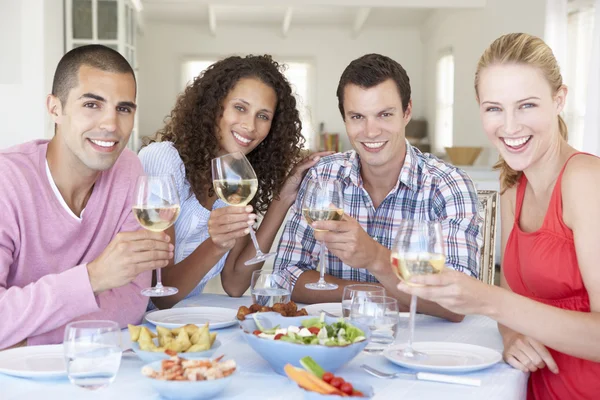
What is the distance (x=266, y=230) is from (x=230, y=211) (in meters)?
0.64

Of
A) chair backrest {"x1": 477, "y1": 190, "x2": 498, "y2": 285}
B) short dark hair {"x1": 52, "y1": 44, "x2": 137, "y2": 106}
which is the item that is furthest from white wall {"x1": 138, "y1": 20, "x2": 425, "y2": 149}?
short dark hair {"x1": 52, "y1": 44, "x2": 137, "y2": 106}

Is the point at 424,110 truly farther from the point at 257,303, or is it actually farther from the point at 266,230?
the point at 257,303

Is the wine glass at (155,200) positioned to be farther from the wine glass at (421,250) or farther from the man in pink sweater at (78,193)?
the wine glass at (421,250)

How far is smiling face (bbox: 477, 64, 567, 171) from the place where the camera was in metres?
1.75

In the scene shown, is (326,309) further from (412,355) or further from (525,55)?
(525,55)

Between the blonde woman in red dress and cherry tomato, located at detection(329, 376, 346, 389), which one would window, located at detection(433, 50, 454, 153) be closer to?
the blonde woman in red dress

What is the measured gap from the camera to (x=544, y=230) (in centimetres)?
175

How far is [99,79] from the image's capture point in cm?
193

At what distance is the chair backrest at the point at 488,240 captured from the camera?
8.82 feet

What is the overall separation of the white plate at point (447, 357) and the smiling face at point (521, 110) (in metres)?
0.51

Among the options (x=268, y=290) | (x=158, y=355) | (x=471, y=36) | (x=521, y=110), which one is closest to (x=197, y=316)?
(x=268, y=290)

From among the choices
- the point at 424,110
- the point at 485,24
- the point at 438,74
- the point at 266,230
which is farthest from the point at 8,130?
the point at 424,110

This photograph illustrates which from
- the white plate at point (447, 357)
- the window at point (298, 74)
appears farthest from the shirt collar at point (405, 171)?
the window at point (298, 74)

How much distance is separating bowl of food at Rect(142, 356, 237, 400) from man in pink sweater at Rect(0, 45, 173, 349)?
1.30ft
